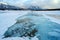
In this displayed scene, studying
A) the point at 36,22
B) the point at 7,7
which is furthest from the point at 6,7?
the point at 36,22

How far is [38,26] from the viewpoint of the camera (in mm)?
1180

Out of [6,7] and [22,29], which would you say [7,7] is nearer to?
[6,7]

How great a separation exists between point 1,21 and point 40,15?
52cm

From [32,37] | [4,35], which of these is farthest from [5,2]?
[32,37]

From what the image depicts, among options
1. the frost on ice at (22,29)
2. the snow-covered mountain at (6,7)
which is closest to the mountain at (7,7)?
the snow-covered mountain at (6,7)

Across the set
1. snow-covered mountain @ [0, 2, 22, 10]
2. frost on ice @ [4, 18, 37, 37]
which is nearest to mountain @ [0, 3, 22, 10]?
snow-covered mountain @ [0, 2, 22, 10]

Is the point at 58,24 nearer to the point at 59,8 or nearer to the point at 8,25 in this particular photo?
the point at 59,8

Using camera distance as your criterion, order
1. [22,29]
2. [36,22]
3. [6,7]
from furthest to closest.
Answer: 1. [6,7]
2. [36,22]
3. [22,29]

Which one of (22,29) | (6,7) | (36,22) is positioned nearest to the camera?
(22,29)

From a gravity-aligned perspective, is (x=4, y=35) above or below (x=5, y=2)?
below

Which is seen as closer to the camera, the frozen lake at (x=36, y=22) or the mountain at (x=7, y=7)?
the frozen lake at (x=36, y=22)

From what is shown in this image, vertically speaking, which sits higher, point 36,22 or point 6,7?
point 6,7

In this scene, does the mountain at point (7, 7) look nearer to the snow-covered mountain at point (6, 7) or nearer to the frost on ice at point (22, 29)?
the snow-covered mountain at point (6, 7)

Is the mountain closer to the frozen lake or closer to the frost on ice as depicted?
the frozen lake
